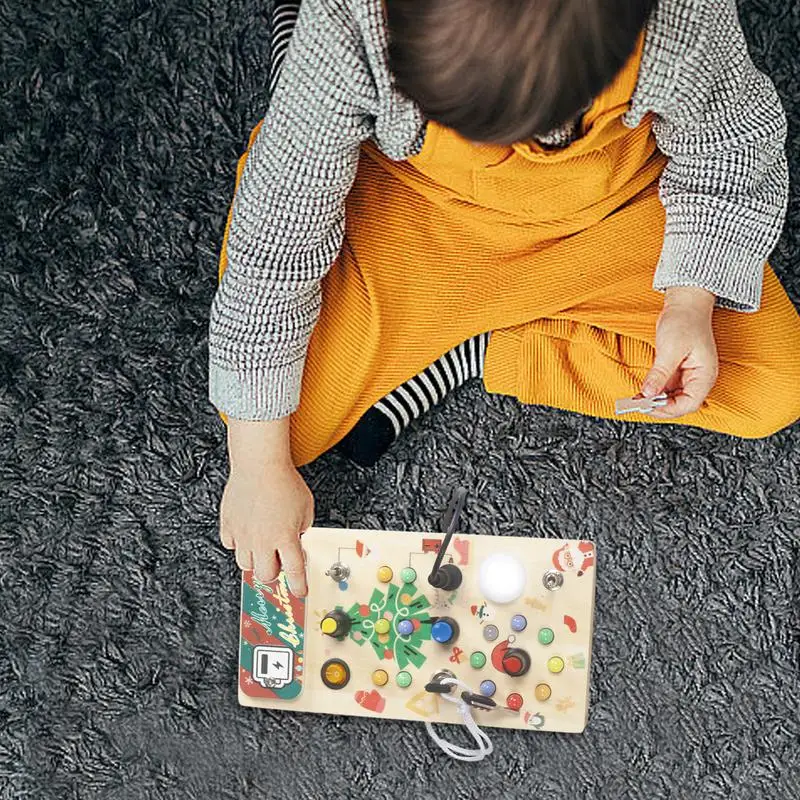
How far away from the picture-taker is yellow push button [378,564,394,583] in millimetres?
927

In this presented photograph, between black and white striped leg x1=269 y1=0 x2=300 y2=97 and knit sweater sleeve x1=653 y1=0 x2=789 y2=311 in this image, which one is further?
black and white striped leg x1=269 y1=0 x2=300 y2=97

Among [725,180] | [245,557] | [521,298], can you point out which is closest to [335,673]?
[245,557]

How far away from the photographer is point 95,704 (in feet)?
3.25

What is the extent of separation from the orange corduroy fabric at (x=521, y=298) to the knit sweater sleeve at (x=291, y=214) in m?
0.05

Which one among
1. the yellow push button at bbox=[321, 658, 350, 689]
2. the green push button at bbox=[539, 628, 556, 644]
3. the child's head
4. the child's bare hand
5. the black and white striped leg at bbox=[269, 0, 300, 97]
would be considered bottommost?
the yellow push button at bbox=[321, 658, 350, 689]

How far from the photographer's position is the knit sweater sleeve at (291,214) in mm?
645

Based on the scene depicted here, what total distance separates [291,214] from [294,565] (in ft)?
0.92

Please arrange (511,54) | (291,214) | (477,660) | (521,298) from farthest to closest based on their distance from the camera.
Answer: (477,660) < (521,298) < (291,214) < (511,54)

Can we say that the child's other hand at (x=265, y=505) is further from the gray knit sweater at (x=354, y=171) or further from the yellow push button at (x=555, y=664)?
the yellow push button at (x=555, y=664)

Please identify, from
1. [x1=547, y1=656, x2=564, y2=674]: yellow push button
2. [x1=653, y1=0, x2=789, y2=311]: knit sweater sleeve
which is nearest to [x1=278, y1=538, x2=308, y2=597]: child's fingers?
[x1=547, y1=656, x2=564, y2=674]: yellow push button

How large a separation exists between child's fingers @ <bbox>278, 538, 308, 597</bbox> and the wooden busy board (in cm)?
6

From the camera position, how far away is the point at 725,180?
73 centimetres

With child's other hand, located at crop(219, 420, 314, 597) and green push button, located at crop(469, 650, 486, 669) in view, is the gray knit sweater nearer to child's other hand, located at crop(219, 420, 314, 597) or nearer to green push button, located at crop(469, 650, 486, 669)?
child's other hand, located at crop(219, 420, 314, 597)

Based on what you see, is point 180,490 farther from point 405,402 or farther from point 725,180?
point 725,180
